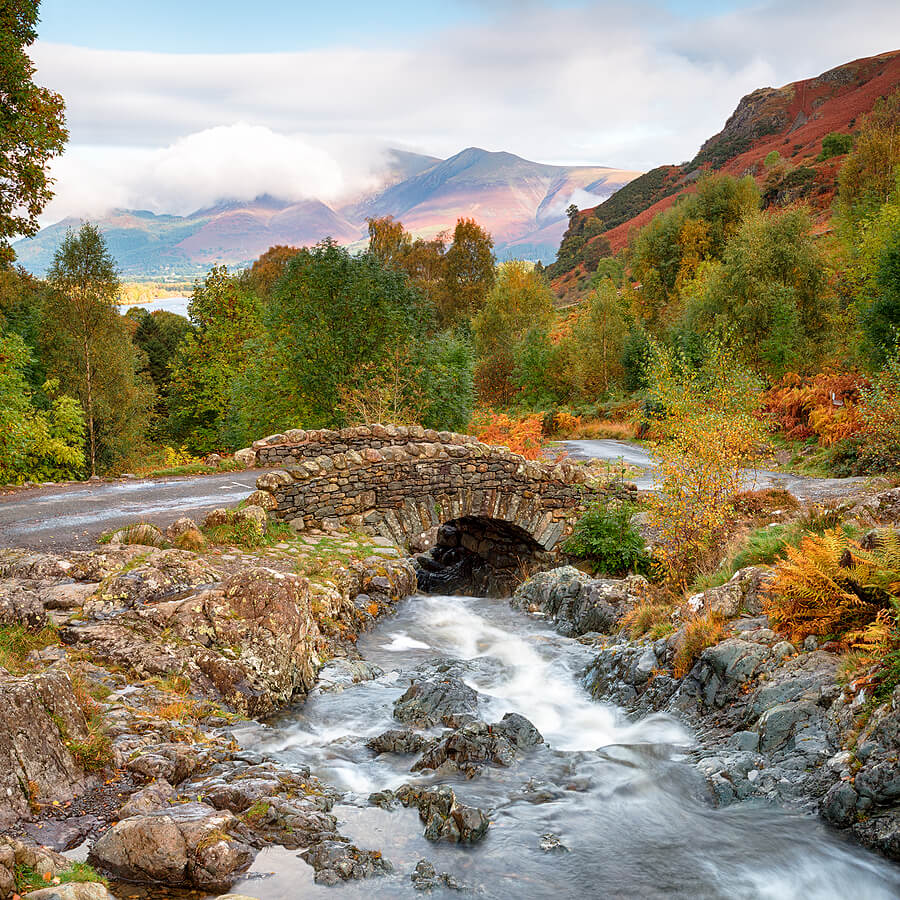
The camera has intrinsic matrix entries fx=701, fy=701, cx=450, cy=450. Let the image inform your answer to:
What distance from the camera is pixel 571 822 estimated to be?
589 centimetres

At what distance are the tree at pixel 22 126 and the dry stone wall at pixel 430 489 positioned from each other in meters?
7.73

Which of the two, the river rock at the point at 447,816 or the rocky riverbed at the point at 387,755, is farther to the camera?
the river rock at the point at 447,816

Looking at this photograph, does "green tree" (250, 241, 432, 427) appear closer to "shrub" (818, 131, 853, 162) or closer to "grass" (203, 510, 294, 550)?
"grass" (203, 510, 294, 550)

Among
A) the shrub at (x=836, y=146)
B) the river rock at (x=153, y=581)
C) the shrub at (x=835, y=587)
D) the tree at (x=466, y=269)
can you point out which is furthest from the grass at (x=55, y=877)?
the shrub at (x=836, y=146)

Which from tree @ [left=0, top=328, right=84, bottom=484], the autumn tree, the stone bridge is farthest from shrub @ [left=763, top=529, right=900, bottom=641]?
the autumn tree

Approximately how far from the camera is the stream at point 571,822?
4.89 m

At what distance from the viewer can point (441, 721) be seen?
7656mm

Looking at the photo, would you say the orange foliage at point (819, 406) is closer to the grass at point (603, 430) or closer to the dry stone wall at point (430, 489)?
the grass at point (603, 430)

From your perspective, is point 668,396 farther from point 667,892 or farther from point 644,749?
point 667,892

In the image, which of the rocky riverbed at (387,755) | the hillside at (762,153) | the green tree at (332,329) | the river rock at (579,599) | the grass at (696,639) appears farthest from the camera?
the hillside at (762,153)

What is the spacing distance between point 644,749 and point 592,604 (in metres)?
4.72

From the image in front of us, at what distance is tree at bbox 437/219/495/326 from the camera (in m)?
63.4

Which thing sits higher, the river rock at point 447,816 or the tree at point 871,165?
the tree at point 871,165

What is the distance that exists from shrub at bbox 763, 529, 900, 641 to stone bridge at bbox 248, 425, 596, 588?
813 centimetres
